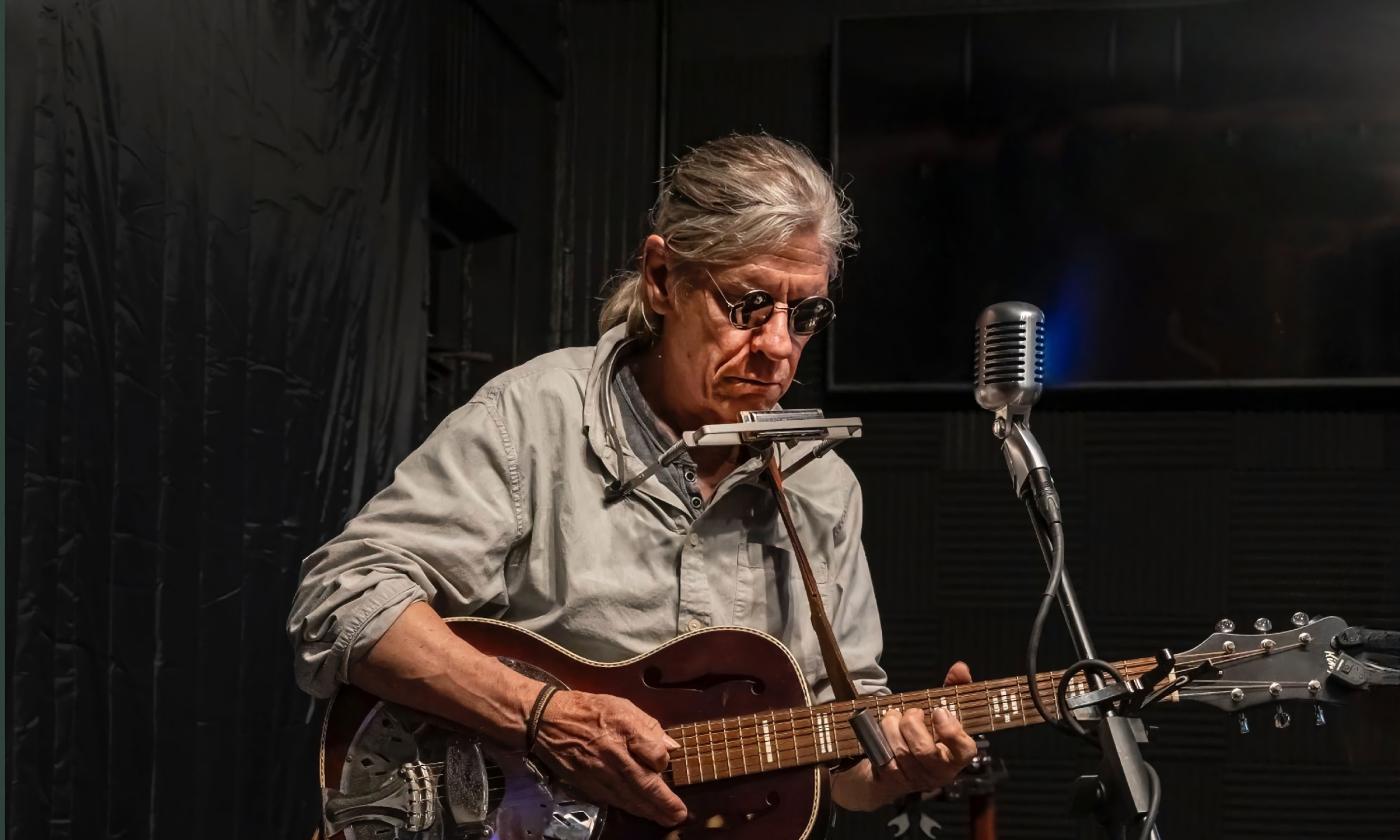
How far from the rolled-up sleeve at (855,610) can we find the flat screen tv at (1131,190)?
2.28 metres

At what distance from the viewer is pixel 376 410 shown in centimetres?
413

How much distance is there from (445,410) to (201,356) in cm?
202

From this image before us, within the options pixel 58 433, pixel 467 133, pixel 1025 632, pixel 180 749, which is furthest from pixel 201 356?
pixel 1025 632

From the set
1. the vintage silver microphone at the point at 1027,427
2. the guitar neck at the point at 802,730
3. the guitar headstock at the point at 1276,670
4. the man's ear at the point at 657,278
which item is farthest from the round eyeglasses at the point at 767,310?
the guitar headstock at the point at 1276,670

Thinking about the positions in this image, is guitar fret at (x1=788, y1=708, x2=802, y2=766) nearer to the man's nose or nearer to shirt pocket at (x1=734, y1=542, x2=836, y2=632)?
shirt pocket at (x1=734, y1=542, x2=836, y2=632)

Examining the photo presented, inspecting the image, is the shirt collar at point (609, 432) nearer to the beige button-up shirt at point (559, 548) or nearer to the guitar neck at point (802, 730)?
the beige button-up shirt at point (559, 548)

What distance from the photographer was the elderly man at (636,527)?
2.37 metres

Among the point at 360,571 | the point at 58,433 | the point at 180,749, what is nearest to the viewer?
the point at 360,571

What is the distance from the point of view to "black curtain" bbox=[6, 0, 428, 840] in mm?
2564

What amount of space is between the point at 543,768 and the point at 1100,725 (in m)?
0.93

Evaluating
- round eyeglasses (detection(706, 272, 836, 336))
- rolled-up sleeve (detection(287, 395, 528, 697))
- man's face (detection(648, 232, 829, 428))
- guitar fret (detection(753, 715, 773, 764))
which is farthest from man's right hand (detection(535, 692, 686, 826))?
round eyeglasses (detection(706, 272, 836, 336))

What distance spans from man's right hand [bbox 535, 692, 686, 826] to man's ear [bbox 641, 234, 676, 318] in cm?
77

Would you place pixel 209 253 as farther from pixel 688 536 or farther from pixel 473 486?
pixel 688 536

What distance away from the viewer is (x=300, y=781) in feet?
11.9
